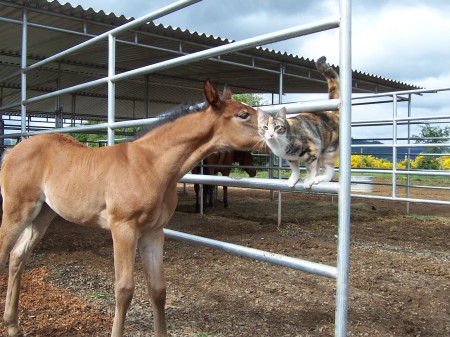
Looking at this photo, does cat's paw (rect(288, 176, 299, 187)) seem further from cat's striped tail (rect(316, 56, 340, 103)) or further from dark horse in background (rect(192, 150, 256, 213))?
dark horse in background (rect(192, 150, 256, 213))

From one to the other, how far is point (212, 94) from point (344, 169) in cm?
87

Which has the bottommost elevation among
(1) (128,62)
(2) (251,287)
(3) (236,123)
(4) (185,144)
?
(2) (251,287)

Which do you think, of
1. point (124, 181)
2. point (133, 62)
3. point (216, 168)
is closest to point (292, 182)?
point (124, 181)

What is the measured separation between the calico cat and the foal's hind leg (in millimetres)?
1784

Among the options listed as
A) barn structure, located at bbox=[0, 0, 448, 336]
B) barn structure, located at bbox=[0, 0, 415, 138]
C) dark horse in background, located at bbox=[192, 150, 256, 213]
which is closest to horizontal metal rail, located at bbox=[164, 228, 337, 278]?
barn structure, located at bbox=[0, 0, 448, 336]

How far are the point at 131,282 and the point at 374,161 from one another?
18.0 m

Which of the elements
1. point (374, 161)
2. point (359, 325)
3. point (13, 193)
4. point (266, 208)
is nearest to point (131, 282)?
point (13, 193)

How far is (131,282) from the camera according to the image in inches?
92.6

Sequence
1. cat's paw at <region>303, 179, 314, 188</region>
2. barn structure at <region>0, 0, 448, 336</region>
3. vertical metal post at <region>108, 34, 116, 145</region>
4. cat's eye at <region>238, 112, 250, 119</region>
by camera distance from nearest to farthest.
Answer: barn structure at <region>0, 0, 448, 336</region> → cat's paw at <region>303, 179, 314, 188</region> → cat's eye at <region>238, 112, 250, 119</region> → vertical metal post at <region>108, 34, 116, 145</region>

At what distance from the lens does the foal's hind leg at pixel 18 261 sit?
9.24 feet

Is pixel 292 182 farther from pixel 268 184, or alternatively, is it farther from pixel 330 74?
pixel 330 74

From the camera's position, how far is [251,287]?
3736 mm

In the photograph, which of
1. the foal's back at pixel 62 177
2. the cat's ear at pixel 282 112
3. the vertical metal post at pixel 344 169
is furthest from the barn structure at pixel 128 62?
the vertical metal post at pixel 344 169

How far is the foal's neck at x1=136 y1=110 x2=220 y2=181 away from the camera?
2.38 metres
